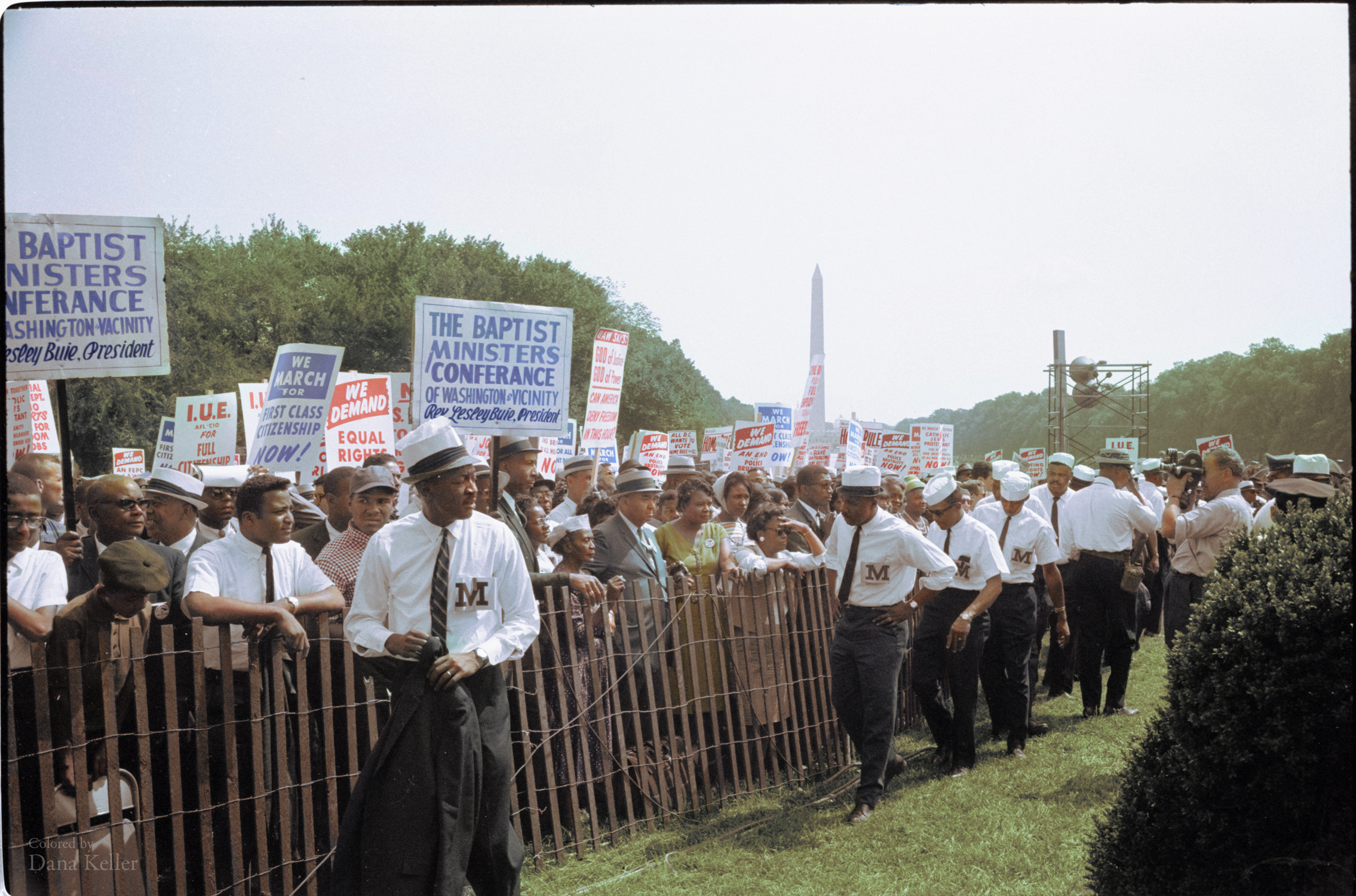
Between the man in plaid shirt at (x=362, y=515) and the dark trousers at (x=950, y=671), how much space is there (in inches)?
154

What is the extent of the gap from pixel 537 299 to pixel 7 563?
47543mm

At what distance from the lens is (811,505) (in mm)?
9703

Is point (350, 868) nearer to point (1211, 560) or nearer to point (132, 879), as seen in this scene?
point (132, 879)

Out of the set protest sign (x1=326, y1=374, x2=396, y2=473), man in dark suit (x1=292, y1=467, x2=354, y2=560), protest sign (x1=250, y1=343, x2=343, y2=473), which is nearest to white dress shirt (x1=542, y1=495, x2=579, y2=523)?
protest sign (x1=326, y1=374, x2=396, y2=473)

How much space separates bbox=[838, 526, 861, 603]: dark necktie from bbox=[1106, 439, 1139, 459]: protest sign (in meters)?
12.9

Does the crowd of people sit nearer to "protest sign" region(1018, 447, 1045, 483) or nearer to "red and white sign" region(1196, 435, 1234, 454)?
"red and white sign" region(1196, 435, 1234, 454)

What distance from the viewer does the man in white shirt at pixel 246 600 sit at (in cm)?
427

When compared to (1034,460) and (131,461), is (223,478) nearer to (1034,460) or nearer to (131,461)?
(131,461)

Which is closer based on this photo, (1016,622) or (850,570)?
(850,570)

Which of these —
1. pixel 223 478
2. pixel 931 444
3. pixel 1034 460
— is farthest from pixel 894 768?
pixel 1034 460

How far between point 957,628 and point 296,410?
546 centimetres

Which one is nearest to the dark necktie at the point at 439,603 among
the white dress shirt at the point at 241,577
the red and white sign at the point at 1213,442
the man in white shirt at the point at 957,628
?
the white dress shirt at the point at 241,577

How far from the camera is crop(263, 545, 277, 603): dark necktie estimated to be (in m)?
4.73

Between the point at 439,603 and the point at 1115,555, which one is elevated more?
the point at 439,603
